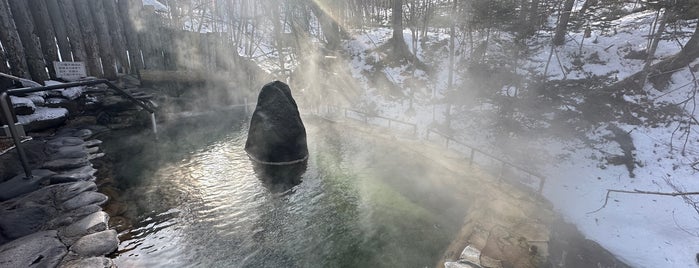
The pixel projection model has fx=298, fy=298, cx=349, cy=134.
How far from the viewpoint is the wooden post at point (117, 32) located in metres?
13.2

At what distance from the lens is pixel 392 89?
20.4 m

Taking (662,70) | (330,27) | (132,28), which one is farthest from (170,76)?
(662,70)

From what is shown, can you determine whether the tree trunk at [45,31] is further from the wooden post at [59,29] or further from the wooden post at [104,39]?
the wooden post at [104,39]

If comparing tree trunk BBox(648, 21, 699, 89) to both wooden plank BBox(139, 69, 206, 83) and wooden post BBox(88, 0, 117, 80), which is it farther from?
wooden post BBox(88, 0, 117, 80)

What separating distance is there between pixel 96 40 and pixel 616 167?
22009mm

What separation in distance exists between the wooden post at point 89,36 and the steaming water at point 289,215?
614cm

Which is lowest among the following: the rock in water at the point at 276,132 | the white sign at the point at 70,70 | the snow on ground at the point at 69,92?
the rock in water at the point at 276,132

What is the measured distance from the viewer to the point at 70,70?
11812mm

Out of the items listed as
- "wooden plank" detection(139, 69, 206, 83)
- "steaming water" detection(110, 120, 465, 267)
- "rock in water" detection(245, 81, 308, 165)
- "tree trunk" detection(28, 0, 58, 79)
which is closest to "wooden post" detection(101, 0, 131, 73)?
"wooden plank" detection(139, 69, 206, 83)

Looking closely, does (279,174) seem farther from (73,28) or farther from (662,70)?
(662,70)

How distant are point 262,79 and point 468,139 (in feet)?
45.0

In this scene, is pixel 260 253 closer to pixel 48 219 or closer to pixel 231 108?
pixel 48 219

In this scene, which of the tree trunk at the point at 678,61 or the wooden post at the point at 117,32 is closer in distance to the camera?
the tree trunk at the point at 678,61

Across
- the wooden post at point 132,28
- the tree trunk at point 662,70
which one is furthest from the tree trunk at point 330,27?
the tree trunk at point 662,70
